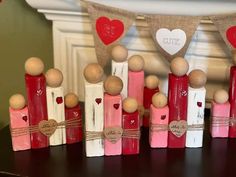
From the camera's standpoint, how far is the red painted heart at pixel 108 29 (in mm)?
1038

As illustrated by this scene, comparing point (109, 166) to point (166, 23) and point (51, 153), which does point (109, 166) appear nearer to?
point (51, 153)

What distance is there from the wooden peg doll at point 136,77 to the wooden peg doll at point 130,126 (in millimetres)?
95

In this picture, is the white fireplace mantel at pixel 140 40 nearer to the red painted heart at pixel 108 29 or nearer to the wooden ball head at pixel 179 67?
the red painted heart at pixel 108 29

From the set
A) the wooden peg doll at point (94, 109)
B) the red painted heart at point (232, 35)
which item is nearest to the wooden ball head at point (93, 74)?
the wooden peg doll at point (94, 109)

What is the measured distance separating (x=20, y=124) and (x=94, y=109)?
0.51ft

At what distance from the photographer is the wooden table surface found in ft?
2.65

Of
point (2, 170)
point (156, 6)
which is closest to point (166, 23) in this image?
point (156, 6)

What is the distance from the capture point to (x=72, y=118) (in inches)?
35.6

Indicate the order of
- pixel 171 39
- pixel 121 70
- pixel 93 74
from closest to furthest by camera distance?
pixel 93 74, pixel 121 70, pixel 171 39

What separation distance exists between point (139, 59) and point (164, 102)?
12 cm

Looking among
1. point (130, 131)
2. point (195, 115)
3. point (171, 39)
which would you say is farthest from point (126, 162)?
point (171, 39)

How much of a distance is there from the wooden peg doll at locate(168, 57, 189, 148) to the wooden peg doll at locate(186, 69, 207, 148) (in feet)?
0.03

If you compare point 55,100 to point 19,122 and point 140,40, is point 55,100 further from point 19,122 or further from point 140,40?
point 140,40

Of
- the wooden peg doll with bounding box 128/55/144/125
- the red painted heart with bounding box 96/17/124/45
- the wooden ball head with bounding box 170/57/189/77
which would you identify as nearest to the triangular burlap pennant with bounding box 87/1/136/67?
the red painted heart with bounding box 96/17/124/45
